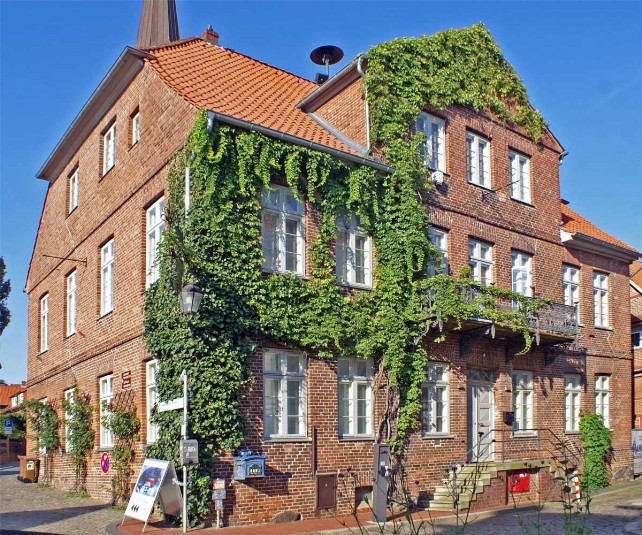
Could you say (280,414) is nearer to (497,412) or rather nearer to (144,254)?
(144,254)

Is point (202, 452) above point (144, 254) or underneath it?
underneath

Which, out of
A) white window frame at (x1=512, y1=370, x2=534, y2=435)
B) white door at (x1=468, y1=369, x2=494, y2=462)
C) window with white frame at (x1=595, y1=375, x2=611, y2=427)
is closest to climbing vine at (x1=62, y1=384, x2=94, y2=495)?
white door at (x1=468, y1=369, x2=494, y2=462)

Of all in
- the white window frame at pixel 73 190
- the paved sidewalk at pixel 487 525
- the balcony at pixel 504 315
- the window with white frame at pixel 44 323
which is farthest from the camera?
the window with white frame at pixel 44 323

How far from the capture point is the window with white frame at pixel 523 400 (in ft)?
66.2

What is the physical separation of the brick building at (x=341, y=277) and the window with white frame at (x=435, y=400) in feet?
0.12

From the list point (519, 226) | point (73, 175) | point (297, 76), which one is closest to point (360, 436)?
point (519, 226)

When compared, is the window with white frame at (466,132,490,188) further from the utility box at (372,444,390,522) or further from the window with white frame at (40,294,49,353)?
the window with white frame at (40,294,49,353)

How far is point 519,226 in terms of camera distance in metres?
21.2

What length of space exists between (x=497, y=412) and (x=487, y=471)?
244 cm

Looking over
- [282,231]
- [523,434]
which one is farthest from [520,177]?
[282,231]

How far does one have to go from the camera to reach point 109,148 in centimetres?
2044

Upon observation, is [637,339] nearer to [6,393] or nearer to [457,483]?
[457,483]

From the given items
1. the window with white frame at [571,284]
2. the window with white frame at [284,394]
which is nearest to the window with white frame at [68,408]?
the window with white frame at [284,394]

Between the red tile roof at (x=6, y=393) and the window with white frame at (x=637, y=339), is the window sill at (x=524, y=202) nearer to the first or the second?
the window with white frame at (x=637, y=339)
